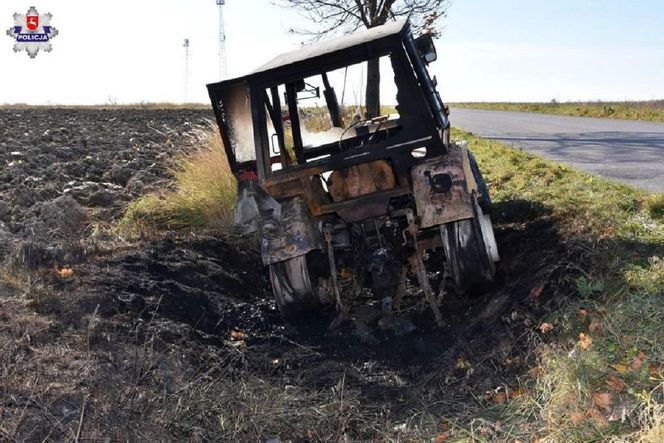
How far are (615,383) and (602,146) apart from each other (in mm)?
10108

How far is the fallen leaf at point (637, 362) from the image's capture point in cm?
361

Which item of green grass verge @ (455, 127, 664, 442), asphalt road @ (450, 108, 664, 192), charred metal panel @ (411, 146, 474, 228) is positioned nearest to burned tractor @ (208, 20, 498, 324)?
charred metal panel @ (411, 146, 474, 228)

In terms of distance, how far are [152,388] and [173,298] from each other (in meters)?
1.90

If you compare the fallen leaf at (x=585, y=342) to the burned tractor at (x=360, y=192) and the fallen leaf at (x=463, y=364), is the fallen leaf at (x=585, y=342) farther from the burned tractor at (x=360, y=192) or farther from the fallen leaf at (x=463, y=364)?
the burned tractor at (x=360, y=192)

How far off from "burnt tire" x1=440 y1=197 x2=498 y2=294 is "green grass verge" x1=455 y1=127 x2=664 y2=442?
0.65 metres

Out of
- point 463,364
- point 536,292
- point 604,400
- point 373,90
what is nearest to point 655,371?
point 604,400

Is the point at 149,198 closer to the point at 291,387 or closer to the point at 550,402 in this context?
the point at 291,387

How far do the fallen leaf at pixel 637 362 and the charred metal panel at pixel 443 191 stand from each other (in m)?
1.78

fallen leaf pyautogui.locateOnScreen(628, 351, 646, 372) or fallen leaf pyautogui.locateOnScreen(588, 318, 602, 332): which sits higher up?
fallen leaf pyautogui.locateOnScreen(588, 318, 602, 332)

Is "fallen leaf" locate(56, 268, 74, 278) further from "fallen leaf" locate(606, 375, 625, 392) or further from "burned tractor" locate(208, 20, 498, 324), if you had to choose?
"fallen leaf" locate(606, 375, 625, 392)

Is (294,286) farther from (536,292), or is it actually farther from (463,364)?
(536,292)

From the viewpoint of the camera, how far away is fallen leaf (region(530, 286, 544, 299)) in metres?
5.00

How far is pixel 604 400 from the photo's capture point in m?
3.48

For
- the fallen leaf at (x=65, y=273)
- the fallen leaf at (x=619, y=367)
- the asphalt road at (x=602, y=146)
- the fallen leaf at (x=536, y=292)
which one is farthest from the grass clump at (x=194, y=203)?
the fallen leaf at (x=619, y=367)
